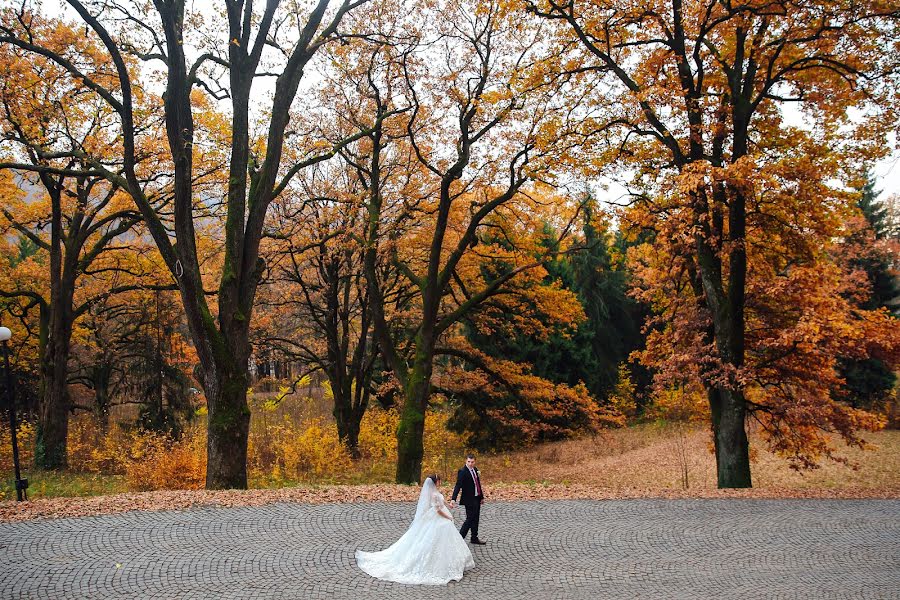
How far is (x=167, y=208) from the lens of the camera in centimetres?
2005

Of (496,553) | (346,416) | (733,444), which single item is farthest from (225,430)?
(733,444)

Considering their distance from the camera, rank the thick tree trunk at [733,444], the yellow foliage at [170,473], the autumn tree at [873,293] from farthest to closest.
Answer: the autumn tree at [873,293] → the thick tree trunk at [733,444] → the yellow foliage at [170,473]

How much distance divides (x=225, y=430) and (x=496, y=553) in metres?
6.24

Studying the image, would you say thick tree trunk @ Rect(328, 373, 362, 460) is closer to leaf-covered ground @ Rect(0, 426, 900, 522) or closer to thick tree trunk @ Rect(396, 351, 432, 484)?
leaf-covered ground @ Rect(0, 426, 900, 522)

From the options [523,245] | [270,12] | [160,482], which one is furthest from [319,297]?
[270,12]

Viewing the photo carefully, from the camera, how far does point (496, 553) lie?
8602mm

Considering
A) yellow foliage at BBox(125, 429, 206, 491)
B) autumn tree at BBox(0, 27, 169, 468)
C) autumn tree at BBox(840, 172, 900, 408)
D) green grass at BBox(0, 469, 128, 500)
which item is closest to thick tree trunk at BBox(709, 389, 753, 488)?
yellow foliage at BBox(125, 429, 206, 491)

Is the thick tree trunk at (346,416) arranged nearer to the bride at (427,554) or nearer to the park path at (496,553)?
the park path at (496,553)

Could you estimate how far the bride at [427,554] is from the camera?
7590mm

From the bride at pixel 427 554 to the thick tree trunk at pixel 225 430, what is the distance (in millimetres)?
5063

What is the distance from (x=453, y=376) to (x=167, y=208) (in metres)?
11.0

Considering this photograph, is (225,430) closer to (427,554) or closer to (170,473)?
(170,473)

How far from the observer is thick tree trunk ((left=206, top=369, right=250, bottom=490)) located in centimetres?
1204

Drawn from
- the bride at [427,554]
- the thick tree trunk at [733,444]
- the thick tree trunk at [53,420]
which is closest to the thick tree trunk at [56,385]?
the thick tree trunk at [53,420]
